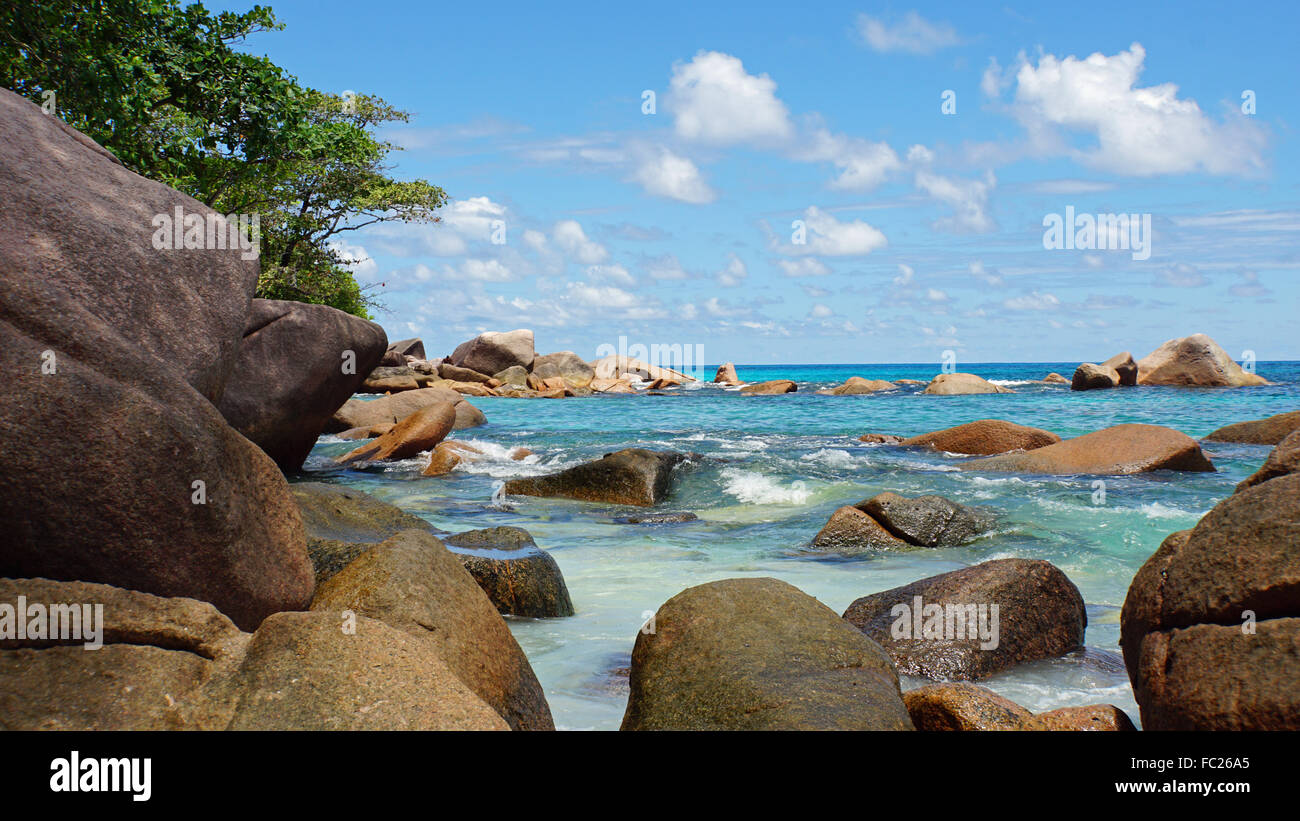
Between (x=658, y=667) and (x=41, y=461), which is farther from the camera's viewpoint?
(x=658, y=667)

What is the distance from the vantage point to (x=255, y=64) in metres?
13.3

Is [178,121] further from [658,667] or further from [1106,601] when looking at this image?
[1106,601]

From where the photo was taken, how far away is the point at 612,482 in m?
13.0

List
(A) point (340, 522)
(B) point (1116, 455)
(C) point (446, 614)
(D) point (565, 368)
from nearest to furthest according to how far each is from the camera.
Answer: (C) point (446, 614) → (A) point (340, 522) → (B) point (1116, 455) → (D) point (565, 368)

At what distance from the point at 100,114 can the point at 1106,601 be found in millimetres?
12081

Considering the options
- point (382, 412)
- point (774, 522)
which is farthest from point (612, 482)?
point (382, 412)

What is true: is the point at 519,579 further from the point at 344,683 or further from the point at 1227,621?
the point at 1227,621

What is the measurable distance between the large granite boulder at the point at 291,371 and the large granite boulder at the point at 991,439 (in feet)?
34.4

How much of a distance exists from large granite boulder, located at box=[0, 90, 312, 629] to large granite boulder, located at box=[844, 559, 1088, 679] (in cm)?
357

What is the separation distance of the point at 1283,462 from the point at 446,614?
4182 mm

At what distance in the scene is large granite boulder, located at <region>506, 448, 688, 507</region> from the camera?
12914mm

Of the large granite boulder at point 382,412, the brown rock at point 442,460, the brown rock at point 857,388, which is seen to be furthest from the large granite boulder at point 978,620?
the brown rock at point 857,388
